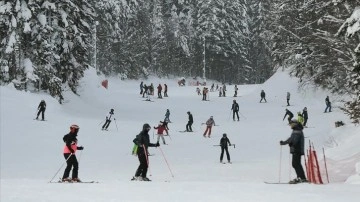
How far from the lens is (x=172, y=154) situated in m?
20.9

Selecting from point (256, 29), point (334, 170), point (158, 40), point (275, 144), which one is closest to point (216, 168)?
point (334, 170)

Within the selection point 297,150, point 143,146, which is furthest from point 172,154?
point 297,150

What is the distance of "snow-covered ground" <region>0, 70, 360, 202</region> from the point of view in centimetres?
930

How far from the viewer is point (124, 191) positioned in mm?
9578

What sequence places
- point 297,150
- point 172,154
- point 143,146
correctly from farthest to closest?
point 172,154 → point 143,146 → point 297,150

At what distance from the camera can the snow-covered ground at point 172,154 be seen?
9.30 metres

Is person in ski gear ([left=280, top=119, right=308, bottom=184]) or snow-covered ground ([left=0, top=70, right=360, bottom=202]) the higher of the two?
person in ski gear ([left=280, top=119, right=308, bottom=184])

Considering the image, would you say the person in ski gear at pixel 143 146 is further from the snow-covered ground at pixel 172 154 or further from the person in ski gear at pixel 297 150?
the person in ski gear at pixel 297 150

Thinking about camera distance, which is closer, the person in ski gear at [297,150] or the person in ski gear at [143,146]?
the person in ski gear at [297,150]

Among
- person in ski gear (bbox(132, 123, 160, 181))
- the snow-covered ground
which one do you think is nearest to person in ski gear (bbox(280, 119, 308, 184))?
the snow-covered ground


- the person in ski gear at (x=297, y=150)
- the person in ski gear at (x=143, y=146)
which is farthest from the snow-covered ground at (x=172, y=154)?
the person in ski gear at (x=143, y=146)

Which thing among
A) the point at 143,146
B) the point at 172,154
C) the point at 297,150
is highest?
the point at 297,150

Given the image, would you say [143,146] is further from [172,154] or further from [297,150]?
[172,154]

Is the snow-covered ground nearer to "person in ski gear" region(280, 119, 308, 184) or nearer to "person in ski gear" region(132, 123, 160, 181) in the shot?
"person in ski gear" region(280, 119, 308, 184)
